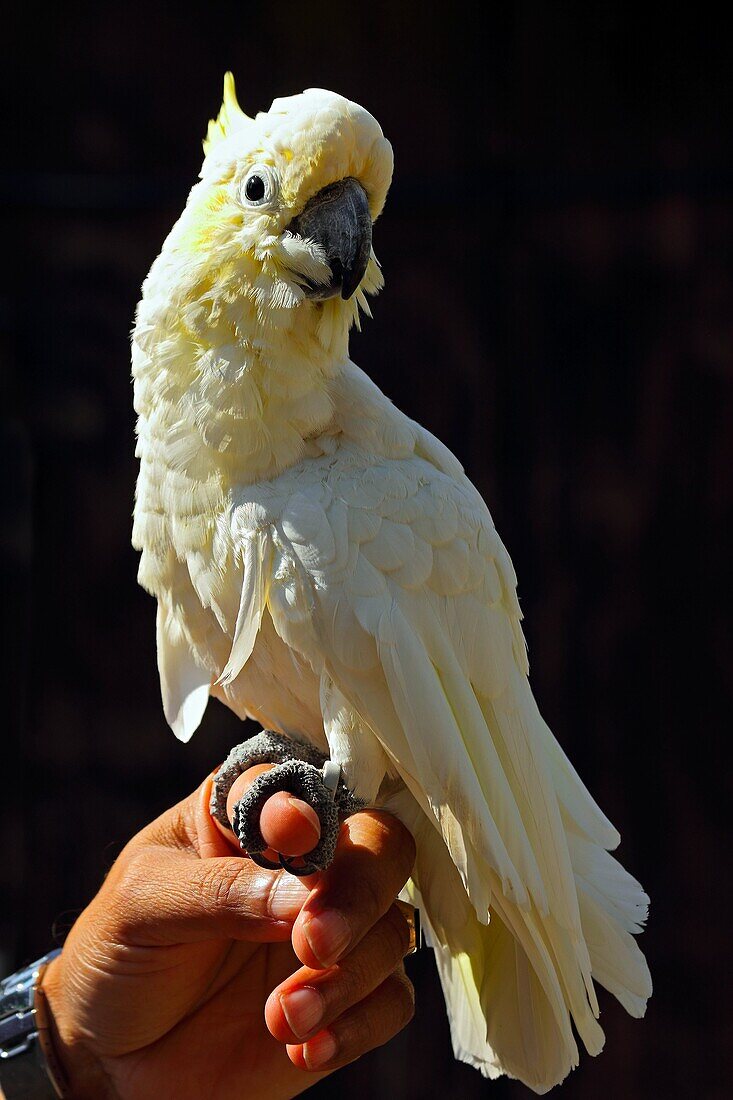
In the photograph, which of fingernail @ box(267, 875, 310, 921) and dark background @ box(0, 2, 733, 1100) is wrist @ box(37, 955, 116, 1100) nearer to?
fingernail @ box(267, 875, 310, 921)

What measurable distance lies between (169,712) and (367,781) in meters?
0.31

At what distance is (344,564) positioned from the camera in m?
1.06

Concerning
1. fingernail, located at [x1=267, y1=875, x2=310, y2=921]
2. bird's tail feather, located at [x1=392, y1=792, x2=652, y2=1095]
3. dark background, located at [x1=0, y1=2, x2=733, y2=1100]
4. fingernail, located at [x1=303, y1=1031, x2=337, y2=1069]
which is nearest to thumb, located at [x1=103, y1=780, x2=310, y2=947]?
fingernail, located at [x1=267, y1=875, x2=310, y2=921]

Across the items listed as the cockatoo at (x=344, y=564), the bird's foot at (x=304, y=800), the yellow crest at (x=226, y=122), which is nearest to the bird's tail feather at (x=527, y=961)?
the cockatoo at (x=344, y=564)

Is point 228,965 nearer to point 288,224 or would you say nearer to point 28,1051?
point 28,1051

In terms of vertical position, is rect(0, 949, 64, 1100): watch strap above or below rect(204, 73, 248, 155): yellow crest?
below

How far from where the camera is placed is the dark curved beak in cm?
108

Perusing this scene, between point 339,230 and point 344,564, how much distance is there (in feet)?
1.16

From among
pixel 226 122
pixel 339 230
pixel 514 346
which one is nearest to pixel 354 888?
pixel 339 230

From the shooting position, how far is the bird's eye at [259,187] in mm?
1086

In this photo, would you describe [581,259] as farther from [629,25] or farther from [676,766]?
[676,766]

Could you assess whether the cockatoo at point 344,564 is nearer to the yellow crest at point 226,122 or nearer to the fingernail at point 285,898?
the yellow crest at point 226,122

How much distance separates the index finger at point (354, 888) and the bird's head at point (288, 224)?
1.84ft

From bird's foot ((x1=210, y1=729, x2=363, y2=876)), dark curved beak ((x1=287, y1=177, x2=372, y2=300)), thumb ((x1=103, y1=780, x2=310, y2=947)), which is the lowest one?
thumb ((x1=103, y1=780, x2=310, y2=947))
